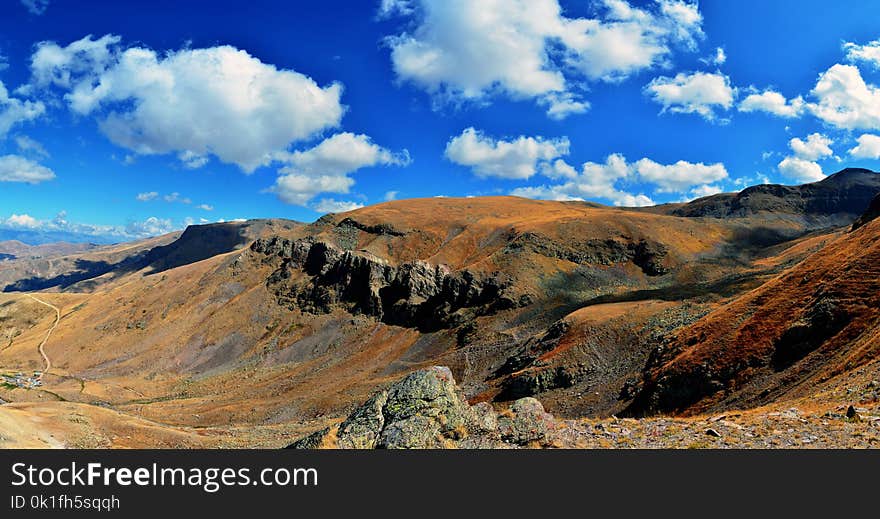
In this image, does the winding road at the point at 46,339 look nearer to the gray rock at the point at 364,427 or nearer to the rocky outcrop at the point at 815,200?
the gray rock at the point at 364,427

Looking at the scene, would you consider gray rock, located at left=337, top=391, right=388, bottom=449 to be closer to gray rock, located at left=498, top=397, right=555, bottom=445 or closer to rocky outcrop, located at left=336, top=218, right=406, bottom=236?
gray rock, located at left=498, top=397, right=555, bottom=445

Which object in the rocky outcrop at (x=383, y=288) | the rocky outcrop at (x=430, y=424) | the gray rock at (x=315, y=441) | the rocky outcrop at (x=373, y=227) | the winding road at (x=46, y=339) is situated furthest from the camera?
the rocky outcrop at (x=373, y=227)

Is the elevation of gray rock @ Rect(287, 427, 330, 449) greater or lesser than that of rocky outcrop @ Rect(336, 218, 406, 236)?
lesser

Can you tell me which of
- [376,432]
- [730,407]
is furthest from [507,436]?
[730,407]

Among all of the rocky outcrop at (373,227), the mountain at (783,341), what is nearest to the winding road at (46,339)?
the rocky outcrop at (373,227)

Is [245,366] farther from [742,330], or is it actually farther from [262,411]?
[742,330]

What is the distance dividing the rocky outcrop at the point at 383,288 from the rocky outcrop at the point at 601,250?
757 inches

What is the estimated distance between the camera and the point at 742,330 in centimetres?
3130

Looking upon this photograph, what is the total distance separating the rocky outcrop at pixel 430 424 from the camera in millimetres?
14984

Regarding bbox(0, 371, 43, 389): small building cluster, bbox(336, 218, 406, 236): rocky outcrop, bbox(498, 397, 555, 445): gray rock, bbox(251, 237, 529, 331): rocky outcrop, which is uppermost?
bbox(336, 218, 406, 236): rocky outcrop

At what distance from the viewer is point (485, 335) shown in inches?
2894

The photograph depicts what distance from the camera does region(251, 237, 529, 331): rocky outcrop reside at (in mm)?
85938

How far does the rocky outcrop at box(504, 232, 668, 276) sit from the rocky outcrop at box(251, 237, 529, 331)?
1923 cm

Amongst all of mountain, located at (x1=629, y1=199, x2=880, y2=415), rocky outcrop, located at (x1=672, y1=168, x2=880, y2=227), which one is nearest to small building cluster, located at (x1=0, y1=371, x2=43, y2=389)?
mountain, located at (x1=629, y1=199, x2=880, y2=415)
